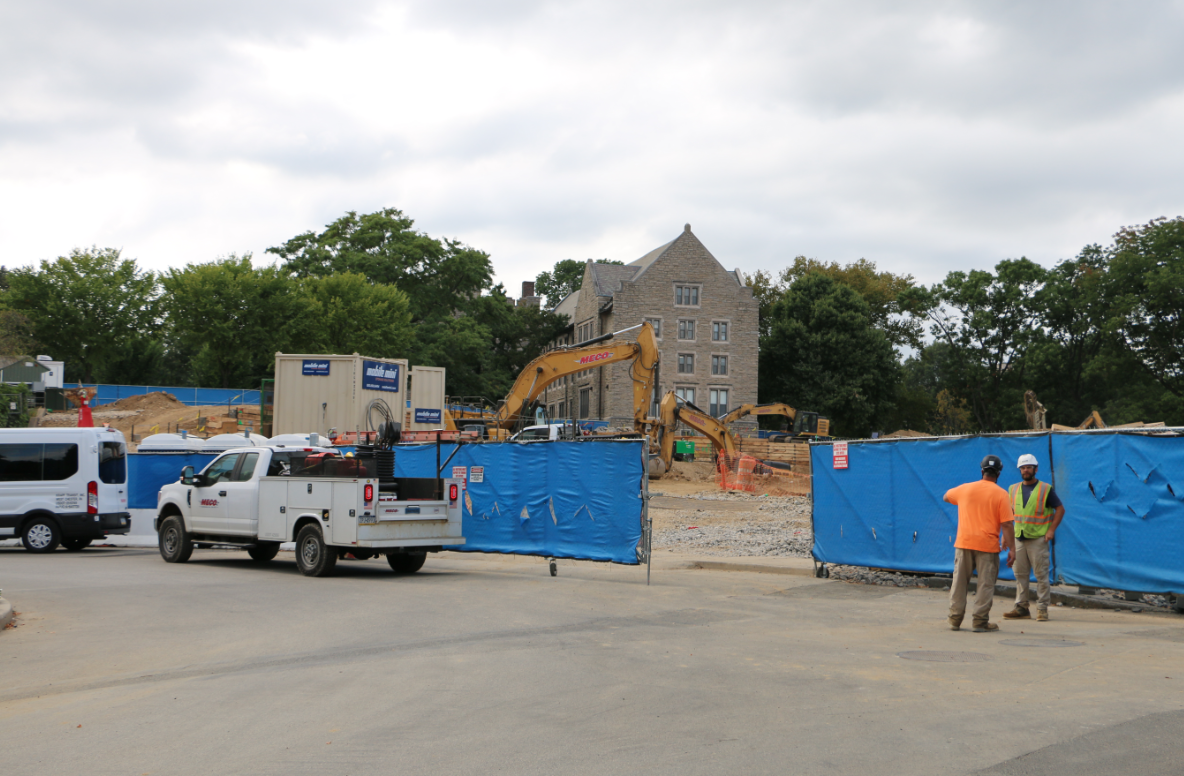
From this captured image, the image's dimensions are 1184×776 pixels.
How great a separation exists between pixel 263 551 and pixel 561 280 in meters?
91.4

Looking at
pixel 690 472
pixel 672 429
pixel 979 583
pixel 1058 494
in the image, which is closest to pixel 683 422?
pixel 672 429

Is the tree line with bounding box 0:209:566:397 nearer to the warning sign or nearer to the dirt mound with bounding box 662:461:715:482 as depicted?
the dirt mound with bounding box 662:461:715:482

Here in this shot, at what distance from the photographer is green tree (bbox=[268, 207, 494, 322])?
6994cm

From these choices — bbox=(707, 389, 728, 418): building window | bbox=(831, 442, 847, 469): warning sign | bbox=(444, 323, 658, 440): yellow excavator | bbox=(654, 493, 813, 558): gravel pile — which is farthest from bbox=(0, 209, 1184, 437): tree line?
bbox=(831, 442, 847, 469): warning sign

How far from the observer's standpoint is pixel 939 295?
71562 millimetres

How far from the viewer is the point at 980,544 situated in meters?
10.3

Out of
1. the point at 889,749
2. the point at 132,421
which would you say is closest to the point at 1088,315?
the point at 132,421

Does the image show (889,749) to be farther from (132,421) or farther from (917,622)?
(132,421)

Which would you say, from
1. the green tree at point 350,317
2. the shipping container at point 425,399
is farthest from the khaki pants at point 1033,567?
the green tree at point 350,317

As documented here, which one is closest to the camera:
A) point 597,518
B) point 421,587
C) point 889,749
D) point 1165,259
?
point 889,749

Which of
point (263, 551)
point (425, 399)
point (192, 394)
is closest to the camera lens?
point (263, 551)

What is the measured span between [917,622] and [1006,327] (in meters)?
65.1

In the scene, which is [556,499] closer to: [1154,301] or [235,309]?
[235,309]

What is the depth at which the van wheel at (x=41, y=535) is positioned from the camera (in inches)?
794
